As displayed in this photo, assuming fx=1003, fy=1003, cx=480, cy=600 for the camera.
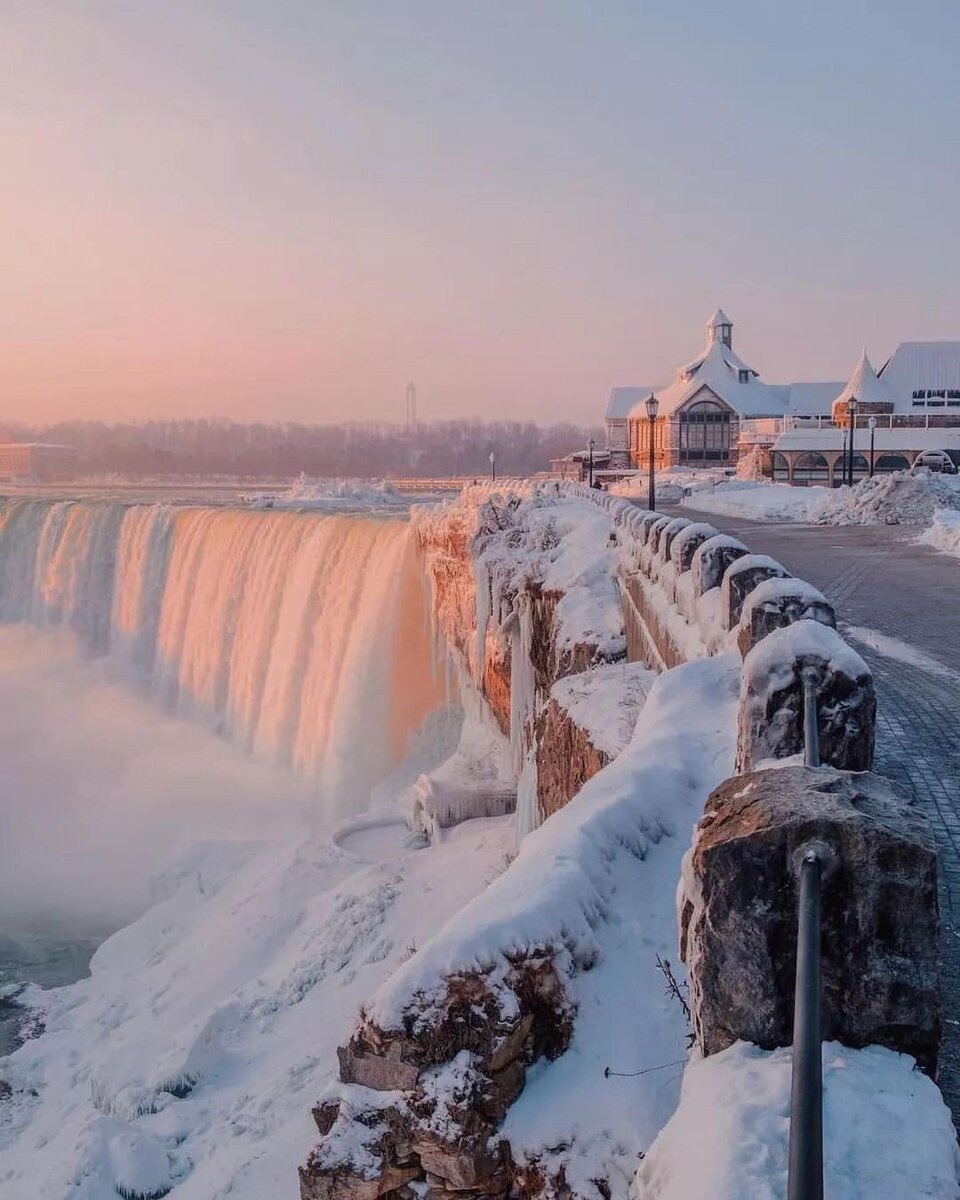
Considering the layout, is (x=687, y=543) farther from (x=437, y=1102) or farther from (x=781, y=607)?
(x=437, y=1102)

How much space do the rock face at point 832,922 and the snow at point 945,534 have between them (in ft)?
60.4

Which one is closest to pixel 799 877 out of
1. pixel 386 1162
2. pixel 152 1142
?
pixel 386 1162

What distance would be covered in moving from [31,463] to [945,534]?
109047mm

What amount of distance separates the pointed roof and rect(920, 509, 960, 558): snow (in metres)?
37.9

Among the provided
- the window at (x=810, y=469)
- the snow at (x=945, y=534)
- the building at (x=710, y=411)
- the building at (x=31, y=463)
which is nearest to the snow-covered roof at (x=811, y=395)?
the building at (x=710, y=411)

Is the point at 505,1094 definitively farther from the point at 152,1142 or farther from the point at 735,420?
the point at 735,420

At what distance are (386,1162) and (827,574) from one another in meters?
14.2

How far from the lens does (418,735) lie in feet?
76.7

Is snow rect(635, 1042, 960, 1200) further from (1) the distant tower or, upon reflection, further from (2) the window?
(1) the distant tower

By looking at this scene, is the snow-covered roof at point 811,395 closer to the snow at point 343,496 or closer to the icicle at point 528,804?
the snow at point 343,496

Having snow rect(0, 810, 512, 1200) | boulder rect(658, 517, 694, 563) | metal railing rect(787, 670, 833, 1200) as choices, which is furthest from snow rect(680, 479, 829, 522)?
metal railing rect(787, 670, 833, 1200)

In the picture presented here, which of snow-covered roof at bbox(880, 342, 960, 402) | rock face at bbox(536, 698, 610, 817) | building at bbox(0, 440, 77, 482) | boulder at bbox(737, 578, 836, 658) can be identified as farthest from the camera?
building at bbox(0, 440, 77, 482)

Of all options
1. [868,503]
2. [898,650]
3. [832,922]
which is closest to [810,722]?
[832,922]

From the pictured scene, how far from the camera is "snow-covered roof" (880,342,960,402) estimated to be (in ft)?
198
